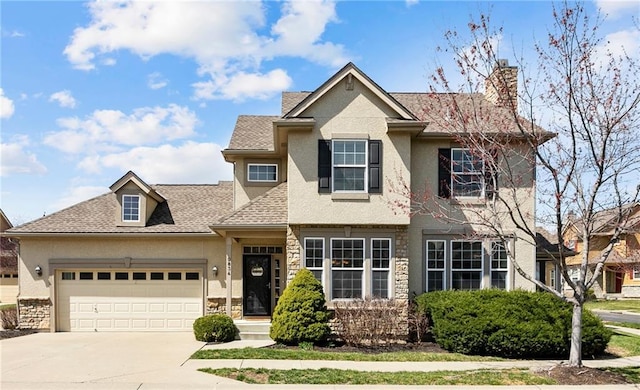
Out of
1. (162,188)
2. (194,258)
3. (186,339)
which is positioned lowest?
(186,339)

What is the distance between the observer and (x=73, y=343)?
15031 millimetres

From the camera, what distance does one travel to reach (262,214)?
16.5 meters

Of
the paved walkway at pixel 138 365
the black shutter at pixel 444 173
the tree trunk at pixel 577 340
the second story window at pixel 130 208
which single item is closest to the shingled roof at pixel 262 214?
the paved walkway at pixel 138 365

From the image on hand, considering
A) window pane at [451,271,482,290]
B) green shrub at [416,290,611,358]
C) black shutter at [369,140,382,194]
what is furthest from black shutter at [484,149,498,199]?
window pane at [451,271,482,290]

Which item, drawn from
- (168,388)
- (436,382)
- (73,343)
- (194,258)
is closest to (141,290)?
(194,258)

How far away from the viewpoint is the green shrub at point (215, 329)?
14805mm

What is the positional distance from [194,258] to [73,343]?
187 inches

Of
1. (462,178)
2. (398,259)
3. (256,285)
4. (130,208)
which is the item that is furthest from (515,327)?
(130,208)

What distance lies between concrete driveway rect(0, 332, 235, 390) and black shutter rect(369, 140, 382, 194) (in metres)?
6.72

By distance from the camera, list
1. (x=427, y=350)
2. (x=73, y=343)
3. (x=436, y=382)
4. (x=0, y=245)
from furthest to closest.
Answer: (x=0, y=245) < (x=73, y=343) < (x=427, y=350) < (x=436, y=382)

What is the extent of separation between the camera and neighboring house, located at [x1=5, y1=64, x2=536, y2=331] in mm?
15578

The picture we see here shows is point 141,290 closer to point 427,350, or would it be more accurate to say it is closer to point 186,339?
point 186,339

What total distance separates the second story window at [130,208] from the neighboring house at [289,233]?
5 centimetres

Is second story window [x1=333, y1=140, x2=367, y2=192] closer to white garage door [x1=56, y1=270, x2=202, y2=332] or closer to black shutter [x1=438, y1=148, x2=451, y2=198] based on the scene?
black shutter [x1=438, y1=148, x2=451, y2=198]
